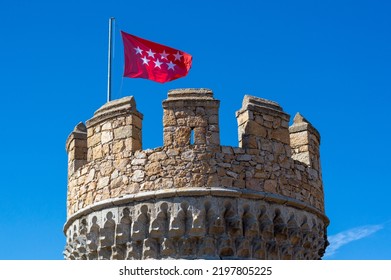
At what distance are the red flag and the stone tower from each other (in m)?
1.68

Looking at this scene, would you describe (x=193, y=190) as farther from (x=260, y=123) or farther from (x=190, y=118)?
(x=260, y=123)

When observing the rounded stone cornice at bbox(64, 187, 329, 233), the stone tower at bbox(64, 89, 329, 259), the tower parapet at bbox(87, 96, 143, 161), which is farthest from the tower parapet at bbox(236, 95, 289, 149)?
the tower parapet at bbox(87, 96, 143, 161)

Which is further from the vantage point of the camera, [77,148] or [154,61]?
[154,61]

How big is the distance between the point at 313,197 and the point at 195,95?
2.52 metres

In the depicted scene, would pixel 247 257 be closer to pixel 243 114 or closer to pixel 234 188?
pixel 234 188

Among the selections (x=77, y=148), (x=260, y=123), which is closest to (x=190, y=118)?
(x=260, y=123)

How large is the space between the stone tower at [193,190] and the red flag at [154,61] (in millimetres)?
1685

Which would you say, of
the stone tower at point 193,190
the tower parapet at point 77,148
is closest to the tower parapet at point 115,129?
the stone tower at point 193,190

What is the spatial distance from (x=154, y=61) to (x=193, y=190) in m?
3.40

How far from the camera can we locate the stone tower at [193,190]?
12523mm

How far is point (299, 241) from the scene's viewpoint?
13.4 meters

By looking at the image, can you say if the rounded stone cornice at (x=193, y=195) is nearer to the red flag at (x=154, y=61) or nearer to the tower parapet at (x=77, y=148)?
the tower parapet at (x=77, y=148)

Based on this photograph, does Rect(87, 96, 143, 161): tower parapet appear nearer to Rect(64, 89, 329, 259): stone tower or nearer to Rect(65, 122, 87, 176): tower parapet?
Rect(64, 89, 329, 259): stone tower

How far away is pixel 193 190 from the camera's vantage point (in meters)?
12.5
